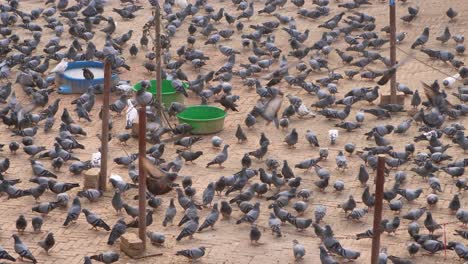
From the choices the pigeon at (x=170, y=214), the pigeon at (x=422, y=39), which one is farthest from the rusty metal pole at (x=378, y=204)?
the pigeon at (x=422, y=39)

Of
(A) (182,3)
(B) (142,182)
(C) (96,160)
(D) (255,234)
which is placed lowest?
(A) (182,3)

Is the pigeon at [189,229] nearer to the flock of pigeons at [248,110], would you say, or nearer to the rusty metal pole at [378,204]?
the flock of pigeons at [248,110]

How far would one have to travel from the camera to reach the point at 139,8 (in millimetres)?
30172

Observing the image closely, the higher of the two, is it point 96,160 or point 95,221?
point 95,221

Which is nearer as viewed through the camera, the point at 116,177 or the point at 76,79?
the point at 116,177

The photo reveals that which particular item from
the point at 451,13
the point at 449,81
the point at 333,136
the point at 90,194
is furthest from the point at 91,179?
the point at 451,13

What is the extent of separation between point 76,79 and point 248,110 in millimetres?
3740

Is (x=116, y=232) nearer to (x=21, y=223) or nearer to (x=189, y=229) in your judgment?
(x=189, y=229)

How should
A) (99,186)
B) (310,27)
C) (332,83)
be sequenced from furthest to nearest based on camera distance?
(310,27), (332,83), (99,186)

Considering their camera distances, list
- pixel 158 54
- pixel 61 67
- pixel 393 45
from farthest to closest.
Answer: pixel 61 67 → pixel 393 45 → pixel 158 54

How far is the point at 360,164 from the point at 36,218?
5.95 metres

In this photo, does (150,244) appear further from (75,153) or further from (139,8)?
(139,8)

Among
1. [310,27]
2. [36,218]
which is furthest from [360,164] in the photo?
[310,27]

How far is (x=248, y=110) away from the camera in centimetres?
2317
